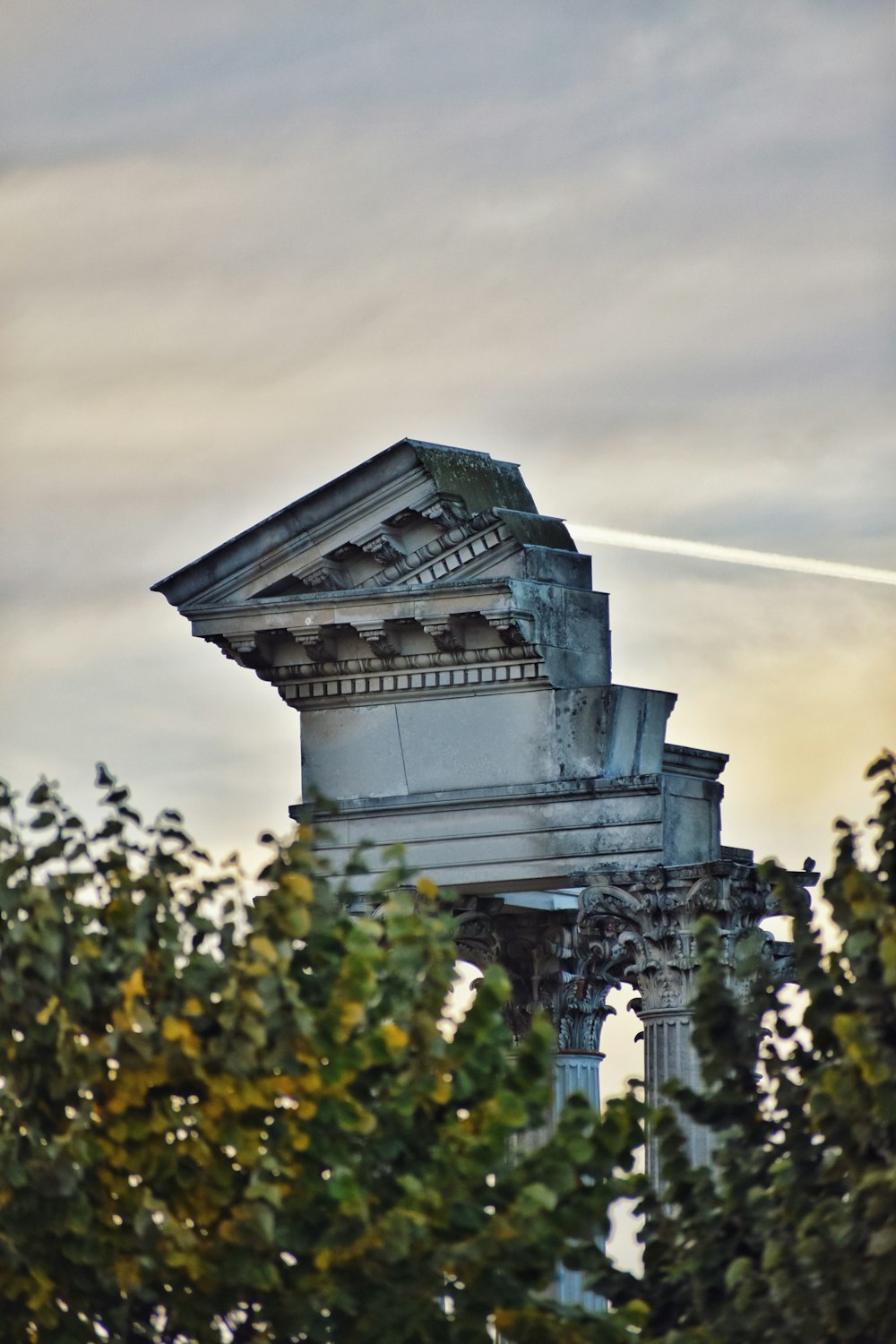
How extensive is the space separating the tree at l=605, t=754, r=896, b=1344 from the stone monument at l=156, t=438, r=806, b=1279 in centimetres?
1490

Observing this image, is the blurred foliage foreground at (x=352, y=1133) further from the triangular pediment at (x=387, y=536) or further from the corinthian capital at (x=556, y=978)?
the corinthian capital at (x=556, y=978)

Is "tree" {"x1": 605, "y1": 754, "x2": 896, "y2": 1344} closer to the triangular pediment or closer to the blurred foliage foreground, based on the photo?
the blurred foliage foreground

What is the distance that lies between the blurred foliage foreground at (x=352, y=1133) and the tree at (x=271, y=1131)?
0.08 feet

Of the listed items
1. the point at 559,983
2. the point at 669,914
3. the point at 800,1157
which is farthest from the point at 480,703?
the point at 800,1157

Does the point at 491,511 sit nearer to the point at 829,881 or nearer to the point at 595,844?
the point at 595,844

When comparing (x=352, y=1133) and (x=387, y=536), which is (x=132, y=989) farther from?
(x=387, y=536)

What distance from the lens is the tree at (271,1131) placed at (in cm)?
2523

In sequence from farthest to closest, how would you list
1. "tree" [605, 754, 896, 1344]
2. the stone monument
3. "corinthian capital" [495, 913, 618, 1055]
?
1. "corinthian capital" [495, 913, 618, 1055]
2. the stone monument
3. "tree" [605, 754, 896, 1344]

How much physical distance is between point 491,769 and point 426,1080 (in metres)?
17.5

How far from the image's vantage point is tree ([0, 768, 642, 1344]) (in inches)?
993

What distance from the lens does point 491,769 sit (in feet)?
142

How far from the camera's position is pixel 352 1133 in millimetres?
25781

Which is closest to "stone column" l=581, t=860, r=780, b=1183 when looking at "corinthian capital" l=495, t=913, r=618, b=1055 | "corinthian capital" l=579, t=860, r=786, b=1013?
"corinthian capital" l=579, t=860, r=786, b=1013

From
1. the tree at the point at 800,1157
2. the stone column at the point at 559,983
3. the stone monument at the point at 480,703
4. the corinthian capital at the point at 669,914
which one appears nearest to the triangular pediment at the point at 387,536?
the stone monument at the point at 480,703
